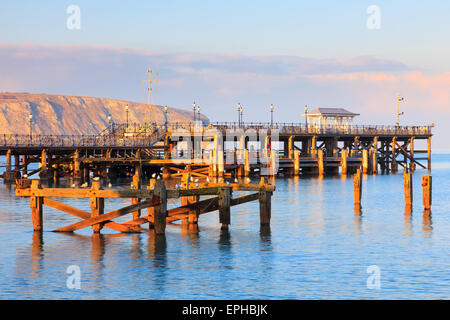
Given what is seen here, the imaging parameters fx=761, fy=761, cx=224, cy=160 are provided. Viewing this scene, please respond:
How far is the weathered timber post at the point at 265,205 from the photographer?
38969mm

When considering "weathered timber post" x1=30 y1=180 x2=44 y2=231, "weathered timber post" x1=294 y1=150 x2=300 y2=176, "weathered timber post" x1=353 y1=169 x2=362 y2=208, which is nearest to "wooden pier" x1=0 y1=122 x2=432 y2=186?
"weathered timber post" x1=294 y1=150 x2=300 y2=176

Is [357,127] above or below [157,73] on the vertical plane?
below

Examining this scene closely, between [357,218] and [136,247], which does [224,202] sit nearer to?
[136,247]

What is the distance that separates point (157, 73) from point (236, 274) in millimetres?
90901

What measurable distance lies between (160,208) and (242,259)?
15.8ft

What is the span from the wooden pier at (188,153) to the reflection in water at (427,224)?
3210 cm

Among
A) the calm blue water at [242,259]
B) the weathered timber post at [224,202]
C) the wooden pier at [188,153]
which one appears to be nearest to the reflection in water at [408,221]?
the calm blue water at [242,259]

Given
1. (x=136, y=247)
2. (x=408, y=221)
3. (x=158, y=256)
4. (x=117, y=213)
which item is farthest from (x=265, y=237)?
(x=408, y=221)

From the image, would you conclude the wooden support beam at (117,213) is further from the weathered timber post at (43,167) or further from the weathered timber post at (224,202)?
the weathered timber post at (43,167)

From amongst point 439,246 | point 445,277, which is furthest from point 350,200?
point 445,277

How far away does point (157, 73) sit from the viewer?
387 ft

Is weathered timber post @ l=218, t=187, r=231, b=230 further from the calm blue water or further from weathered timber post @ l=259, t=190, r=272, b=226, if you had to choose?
weathered timber post @ l=259, t=190, r=272, b=226
